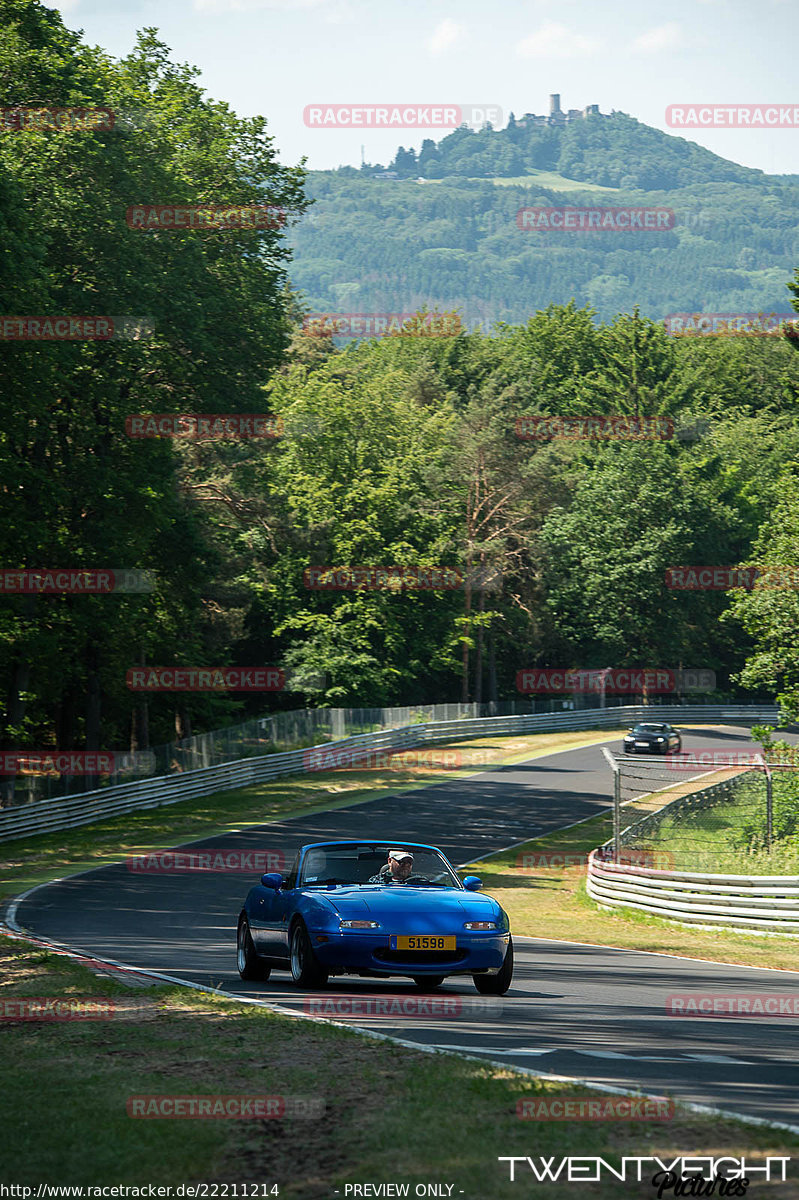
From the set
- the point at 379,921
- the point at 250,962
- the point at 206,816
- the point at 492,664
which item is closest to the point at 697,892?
the point at 250,962

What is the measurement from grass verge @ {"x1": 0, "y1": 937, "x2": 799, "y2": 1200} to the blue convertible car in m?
2.12

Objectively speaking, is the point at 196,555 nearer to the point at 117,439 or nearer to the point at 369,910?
the point at 117,439

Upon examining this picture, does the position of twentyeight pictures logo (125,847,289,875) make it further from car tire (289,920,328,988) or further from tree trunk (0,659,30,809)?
car tire (289,920,328,988)

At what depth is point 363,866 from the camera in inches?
502

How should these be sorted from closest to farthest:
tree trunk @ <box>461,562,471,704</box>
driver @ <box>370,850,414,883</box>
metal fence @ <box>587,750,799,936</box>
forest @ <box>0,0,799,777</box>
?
1. driver @ <box>370,850,414,883</box>
2. metal fence @ <box>587,750,799,936</box>
3. forest @ <box>0,0,799,777</box>
4. tree trunk @ <box>461,562,471,704</box>

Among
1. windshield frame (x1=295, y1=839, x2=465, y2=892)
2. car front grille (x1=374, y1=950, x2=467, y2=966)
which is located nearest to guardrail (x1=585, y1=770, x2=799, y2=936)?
windshield frame (x1=295, y1=839, x2=465, y2=892)

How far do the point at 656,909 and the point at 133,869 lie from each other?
37.6 ft

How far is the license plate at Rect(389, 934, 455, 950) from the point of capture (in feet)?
37.1

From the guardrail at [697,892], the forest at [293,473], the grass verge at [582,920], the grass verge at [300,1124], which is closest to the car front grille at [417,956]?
the grass verge at [300,1124]

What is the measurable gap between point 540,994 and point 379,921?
82.1 inches

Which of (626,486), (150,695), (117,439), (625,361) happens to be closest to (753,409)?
(625,361)

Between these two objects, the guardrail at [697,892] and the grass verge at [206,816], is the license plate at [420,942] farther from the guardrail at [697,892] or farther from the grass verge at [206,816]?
the grass verge at [206,816]

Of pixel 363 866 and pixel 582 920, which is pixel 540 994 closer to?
pixel 363 866

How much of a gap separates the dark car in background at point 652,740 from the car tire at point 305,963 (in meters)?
44.2
